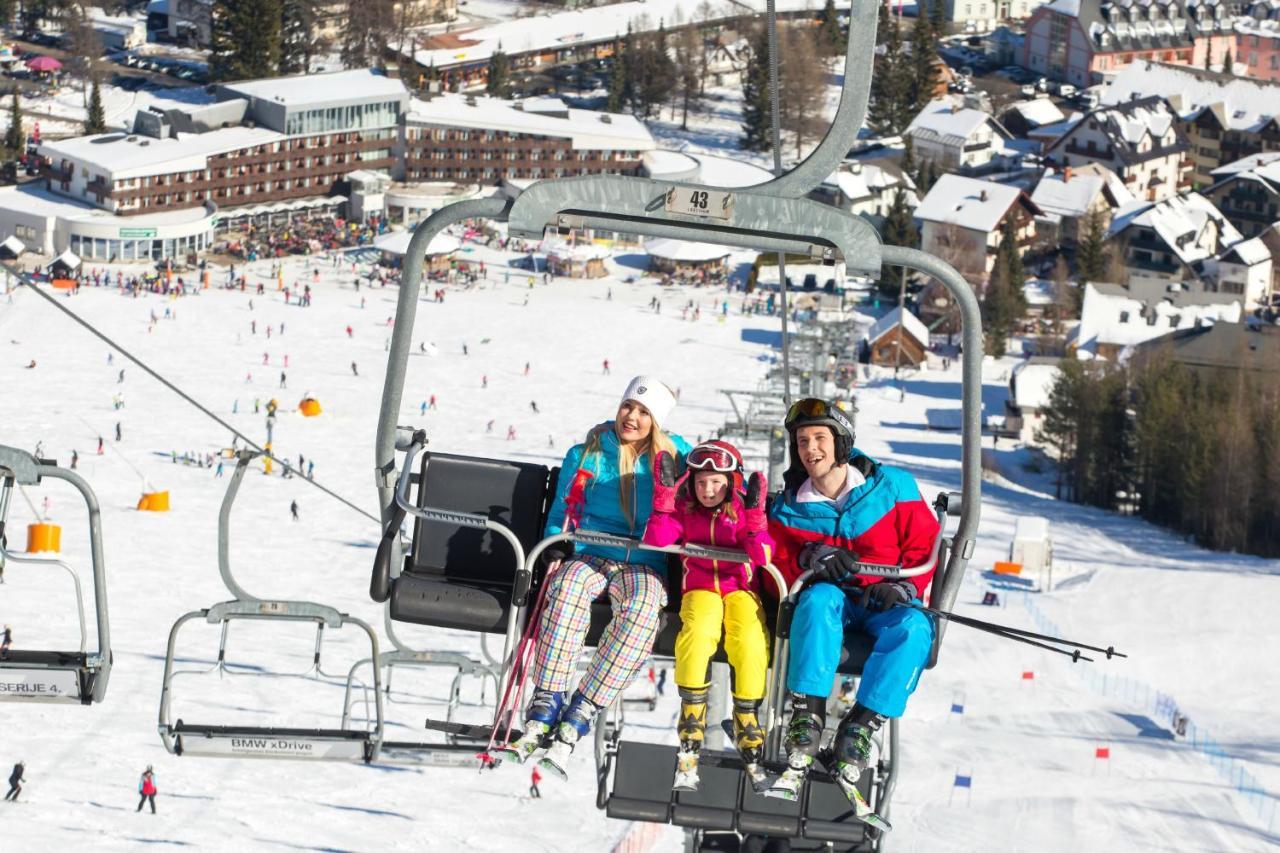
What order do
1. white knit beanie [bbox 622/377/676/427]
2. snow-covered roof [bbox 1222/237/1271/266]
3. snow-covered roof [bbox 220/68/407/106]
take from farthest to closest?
1. snow-covered roof [bbox 220/68/407/106]
2. snow-covered roof [bbox 1222/237/1271/266]
3. white knit beanie [bbox 622/377/676/427]

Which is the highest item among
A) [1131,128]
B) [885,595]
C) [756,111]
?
[885,595]

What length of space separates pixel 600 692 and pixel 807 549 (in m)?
0.88

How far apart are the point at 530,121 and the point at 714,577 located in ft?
209

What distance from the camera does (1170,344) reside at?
53688 mm

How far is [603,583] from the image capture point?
8.20m

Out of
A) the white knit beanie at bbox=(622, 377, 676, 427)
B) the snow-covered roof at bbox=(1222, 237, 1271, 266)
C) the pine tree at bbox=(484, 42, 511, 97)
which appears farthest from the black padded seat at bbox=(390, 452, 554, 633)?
the pine tree at bbox=(484, 42, 511, 97)

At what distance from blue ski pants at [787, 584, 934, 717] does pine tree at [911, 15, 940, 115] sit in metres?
73.3

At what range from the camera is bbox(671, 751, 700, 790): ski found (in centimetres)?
739

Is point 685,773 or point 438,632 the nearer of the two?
point 685,773

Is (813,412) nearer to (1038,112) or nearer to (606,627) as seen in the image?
(606,627)

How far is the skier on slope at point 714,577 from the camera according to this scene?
786 cm

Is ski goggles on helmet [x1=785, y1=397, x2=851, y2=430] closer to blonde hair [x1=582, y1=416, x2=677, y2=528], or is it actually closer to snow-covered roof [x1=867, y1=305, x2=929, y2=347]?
blonde hair [x1=582, y1=416, x2=677, y2=528]

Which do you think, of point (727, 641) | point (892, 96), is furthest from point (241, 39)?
point (727, 641)

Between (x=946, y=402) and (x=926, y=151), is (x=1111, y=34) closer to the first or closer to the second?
(x=926, y=151)
